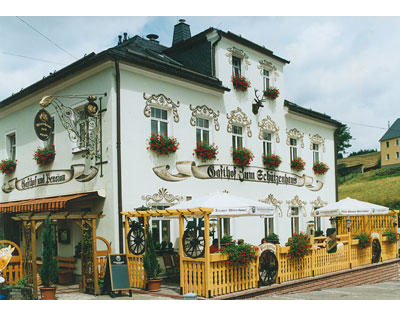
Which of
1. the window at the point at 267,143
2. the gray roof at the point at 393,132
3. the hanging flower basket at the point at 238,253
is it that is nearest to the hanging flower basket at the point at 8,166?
the window at the point at 267,143

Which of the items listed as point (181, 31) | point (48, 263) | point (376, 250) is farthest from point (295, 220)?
point (48, 263)

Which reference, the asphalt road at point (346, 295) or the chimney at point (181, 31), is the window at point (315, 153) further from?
the asphalt road at point (346, 295)

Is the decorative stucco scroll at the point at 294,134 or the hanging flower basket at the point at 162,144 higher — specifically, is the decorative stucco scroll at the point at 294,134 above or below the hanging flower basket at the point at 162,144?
above

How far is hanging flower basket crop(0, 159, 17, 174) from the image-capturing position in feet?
58.3

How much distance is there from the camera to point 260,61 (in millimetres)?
19000

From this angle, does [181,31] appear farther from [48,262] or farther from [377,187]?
Answer: [377,187]

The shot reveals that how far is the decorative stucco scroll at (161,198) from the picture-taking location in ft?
44.7

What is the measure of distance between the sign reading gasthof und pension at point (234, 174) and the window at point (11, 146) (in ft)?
25.8

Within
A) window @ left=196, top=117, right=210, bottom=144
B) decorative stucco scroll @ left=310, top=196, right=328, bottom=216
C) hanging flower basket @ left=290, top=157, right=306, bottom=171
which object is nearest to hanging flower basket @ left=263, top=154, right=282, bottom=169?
hanging flower basket @ left=290, top=157, right=306, bottom=171

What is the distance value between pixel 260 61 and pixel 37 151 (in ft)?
31.9

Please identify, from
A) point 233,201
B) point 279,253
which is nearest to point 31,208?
point 233,201

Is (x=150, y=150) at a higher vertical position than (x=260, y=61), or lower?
lower
